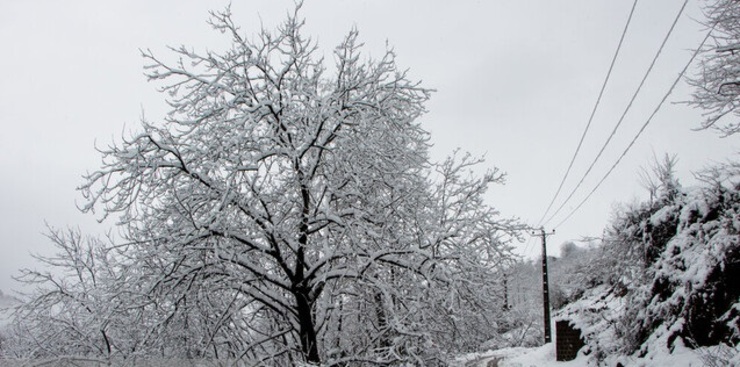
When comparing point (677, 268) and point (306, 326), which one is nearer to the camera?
point (306, 326)

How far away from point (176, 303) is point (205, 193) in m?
1.36

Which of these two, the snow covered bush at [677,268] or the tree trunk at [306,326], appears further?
the snow covered bush at [677,268]

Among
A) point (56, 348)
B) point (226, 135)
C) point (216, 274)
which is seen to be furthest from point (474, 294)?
point (56, 348)

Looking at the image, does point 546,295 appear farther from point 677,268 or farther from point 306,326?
point 306,326

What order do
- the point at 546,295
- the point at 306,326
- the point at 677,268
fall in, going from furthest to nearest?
the point at 546,295 → the point at 677,268 → the point at 306,326

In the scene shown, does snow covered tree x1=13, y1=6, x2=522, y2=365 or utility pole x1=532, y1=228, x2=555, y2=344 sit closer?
snow covered tree x1=13, y1=6, x2=522, y2=365

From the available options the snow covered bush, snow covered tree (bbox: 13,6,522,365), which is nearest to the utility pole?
the snow covered bush

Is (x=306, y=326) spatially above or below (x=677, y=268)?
below

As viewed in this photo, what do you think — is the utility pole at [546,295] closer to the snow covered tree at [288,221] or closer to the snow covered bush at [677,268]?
the snow covered bush at [677,268]

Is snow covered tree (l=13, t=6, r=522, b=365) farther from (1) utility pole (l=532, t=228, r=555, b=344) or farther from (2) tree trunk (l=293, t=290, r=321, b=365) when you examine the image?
(1) utility pole (l=532, t=228, r=555, b=344)

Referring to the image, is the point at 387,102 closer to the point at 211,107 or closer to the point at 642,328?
the point at 211,107

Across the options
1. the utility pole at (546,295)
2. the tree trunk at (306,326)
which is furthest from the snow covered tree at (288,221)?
the utility pole at (546,295)

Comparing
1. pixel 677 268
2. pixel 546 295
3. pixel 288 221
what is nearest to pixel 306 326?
pixel 288 221

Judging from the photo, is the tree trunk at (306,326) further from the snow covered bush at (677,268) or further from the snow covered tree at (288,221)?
the snow covered bush at (677,268)
